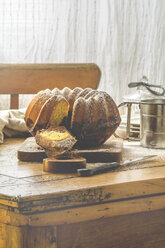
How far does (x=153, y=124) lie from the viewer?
1.03m

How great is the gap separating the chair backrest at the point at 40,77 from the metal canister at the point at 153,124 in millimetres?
884

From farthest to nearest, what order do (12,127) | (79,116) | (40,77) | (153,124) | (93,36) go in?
(93,36) → (40,77) → (12,127) → (153,124) → (79,116)

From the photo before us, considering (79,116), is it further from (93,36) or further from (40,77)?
(93,36)

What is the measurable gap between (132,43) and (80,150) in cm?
140

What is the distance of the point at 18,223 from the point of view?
2.19 feet

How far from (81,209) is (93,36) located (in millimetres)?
1547

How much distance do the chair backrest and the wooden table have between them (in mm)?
1072

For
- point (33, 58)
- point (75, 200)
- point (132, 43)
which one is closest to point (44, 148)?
point (75, 200)

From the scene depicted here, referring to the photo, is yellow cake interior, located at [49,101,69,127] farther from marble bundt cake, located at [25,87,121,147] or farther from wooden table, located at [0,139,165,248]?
wooden table, located at [0,139,165,248]

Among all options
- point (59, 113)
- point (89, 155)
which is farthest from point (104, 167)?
point (59, 113)

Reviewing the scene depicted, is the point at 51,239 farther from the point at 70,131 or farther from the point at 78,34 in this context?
the point at 78,34

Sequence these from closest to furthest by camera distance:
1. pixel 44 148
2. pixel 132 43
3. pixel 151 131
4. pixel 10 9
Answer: pixel 44 148, pixel 151 131, pixel 10 9, pixel 132 43

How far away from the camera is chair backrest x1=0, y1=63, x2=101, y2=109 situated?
1.85 m

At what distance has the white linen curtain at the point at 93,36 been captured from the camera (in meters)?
2.00
